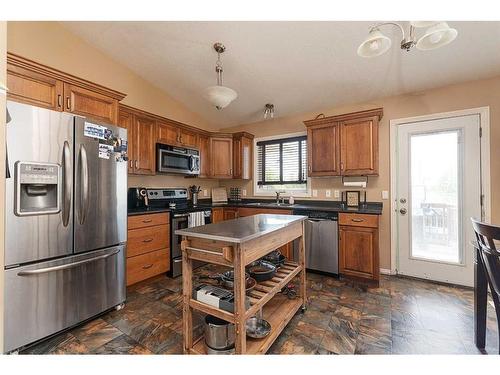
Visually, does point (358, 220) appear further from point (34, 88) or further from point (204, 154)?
point (34, 88)

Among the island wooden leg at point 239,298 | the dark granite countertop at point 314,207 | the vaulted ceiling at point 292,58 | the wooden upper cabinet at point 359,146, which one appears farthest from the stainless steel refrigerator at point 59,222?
the wooden upper cabinet at point 359,146

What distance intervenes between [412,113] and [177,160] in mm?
3359

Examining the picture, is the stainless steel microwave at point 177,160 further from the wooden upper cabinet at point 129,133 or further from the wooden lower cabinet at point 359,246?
the wooden lower cabinet at point 359,246

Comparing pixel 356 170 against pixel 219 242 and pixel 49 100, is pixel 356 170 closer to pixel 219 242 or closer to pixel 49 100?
pixel 219 242

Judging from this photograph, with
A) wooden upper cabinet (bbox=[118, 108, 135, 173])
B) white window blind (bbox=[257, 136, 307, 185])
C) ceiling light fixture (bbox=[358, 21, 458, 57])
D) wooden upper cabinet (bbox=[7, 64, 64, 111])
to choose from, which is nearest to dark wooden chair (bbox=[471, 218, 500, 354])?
ceiling light fixture (bbox=[358, 21, 458, 57])

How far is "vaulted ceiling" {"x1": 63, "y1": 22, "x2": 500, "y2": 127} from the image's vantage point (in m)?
2.31

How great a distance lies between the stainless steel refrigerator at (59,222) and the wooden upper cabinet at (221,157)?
2.03m

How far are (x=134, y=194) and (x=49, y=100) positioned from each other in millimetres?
1523

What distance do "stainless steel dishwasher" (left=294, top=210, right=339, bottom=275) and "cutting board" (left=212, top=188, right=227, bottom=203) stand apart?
1.88m

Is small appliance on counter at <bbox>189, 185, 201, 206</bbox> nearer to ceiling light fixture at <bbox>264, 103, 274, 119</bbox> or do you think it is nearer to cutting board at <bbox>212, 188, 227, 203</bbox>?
cutting board at <bbox>212, 188, 227, 203</bbox>

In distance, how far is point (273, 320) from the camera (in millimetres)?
1889

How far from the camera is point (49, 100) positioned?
199 cm

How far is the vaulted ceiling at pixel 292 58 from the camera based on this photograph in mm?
2312
